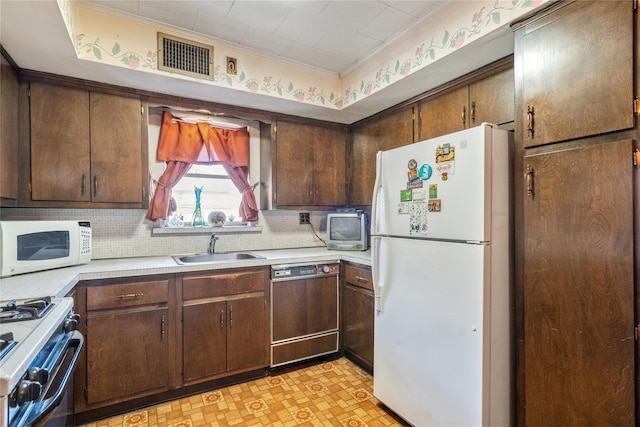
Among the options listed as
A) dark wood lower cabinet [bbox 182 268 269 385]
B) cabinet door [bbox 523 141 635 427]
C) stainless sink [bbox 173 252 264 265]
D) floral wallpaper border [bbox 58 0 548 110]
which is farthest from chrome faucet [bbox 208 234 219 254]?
cabinet door [bbox 523 141 635 427]

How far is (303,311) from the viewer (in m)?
2.60

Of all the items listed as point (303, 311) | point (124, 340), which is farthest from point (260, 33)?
point (124, 340)

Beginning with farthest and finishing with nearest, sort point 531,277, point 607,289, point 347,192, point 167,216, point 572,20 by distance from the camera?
point 347,192, point 167,216, point 531,277, point 572,20, point 607,289

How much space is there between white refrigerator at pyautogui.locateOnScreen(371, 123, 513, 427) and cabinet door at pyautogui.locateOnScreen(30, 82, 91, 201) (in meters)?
2.06

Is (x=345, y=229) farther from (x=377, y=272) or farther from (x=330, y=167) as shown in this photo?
(x=377, y=272)

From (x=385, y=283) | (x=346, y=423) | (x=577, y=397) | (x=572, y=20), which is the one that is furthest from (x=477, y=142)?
(x=346, y=423)

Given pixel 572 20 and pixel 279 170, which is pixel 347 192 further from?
pixel 572 20

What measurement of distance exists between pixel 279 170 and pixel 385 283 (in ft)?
4.73

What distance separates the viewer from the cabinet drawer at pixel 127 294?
1927mm

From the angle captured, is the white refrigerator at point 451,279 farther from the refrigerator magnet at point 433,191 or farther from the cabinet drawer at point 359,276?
the cabinet drawer at point 359,276

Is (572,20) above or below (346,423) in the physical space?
above

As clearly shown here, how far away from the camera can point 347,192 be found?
327cm

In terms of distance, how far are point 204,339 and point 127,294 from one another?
59cm

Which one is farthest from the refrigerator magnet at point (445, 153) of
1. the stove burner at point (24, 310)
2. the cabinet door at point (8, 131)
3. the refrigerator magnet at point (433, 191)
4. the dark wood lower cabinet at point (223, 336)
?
the cabinet door at point (8, 131)
